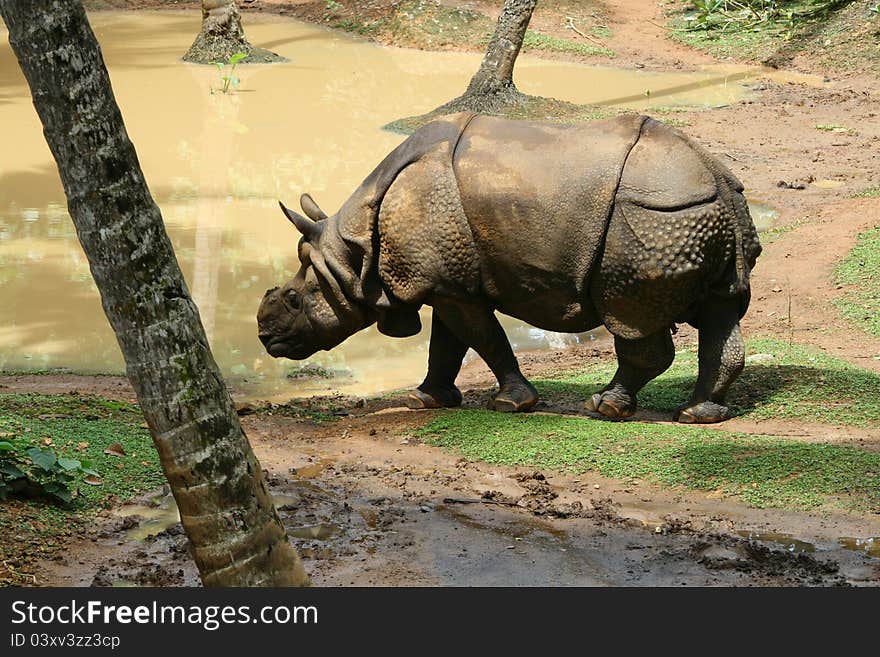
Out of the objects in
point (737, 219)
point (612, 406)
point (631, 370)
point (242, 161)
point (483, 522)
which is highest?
point (737, 219)

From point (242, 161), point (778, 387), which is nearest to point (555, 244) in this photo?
point (778, 387)

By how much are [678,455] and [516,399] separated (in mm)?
1600

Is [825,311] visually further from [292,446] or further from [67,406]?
[67,406]

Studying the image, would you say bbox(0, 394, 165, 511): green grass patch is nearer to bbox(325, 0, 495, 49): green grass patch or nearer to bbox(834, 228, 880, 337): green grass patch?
bbox(834, 228, 880, 337): green grass patch

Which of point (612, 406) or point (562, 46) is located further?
point (562, 46)

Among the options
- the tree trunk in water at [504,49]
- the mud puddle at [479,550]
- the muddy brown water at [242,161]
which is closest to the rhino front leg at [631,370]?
the mud puddle at [479,550]

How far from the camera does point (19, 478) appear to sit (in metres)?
6.37

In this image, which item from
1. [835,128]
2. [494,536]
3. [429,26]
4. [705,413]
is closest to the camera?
[494,536]

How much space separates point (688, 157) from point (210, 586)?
15.1ft

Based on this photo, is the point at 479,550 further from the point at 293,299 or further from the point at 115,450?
the point at 293,299

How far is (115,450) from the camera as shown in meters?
7.53

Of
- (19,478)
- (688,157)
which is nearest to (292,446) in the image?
(19,478)

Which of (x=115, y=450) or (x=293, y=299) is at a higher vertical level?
(x=293, y=299)

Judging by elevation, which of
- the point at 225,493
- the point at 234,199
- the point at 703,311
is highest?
the point at 225,493
